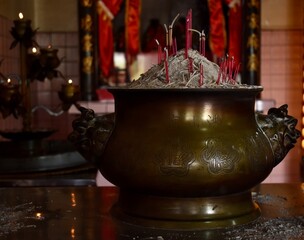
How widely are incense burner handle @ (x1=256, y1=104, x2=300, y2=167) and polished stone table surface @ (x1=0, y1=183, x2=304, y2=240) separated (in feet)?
0.37

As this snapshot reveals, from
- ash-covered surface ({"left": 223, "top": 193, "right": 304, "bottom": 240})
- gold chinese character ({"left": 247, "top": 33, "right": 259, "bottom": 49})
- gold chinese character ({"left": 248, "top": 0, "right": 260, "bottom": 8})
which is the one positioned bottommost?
ash-covered surface ({"left": 223, "top": 193, "right": 304, "bottom": 240})

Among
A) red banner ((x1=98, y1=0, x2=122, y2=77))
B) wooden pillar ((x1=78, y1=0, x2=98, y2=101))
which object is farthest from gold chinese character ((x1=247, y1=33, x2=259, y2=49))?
wooden pillar ((x1=78, y1=0, x2=98, y2=101))

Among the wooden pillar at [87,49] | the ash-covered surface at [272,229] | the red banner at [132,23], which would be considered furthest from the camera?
the red banner at [132,23]

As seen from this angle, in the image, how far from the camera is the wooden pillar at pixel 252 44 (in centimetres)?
559

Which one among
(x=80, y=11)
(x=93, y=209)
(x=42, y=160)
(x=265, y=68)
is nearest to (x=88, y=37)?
(x=80, y=11)

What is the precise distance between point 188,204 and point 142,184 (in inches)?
3.2

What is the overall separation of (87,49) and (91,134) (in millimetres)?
4541

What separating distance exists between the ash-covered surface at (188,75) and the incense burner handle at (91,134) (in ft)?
0.26

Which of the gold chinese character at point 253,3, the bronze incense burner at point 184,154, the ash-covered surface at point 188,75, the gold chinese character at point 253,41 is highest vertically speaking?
the gold chinese character at point 253,3

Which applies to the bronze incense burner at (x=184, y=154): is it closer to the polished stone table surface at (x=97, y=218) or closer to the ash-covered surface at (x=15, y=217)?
the polished stone table surface at (x=97, y=218)

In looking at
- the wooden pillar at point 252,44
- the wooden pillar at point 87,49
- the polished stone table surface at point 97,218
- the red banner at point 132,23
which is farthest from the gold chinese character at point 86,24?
the polished stone table surface at point 97,218

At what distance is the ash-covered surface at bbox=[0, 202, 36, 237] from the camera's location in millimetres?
994

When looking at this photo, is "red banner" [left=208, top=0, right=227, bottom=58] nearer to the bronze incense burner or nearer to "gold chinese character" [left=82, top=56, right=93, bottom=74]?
"gold chinese character" [left=82, top=56, right=93, bottom=74]

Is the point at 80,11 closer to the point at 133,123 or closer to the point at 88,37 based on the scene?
the point at 88,37
